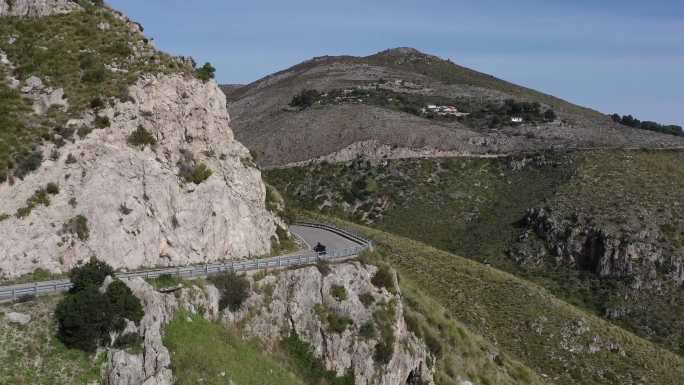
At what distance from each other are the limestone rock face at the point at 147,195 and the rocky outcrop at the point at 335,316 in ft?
14.2

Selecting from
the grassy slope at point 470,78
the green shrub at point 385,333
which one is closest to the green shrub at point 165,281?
the green shrub at point 385,333

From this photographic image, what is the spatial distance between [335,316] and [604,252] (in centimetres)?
4614

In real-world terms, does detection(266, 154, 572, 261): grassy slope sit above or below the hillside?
below

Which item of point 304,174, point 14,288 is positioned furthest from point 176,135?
point 304,174

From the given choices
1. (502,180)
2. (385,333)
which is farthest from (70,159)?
(502,180)

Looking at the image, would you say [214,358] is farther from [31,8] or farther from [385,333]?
[31,8]

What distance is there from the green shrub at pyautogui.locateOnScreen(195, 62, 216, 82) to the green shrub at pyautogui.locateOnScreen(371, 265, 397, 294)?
14.4m

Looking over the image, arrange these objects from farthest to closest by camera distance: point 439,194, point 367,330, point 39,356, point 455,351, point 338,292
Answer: point 439,194 → point 455,351 → point 338,292 → point 367,330 → point 39,356

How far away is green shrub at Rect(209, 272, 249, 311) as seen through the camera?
1307 inches

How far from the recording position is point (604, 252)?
Answer: 75625 mm

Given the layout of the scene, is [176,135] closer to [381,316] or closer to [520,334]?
[381,316]

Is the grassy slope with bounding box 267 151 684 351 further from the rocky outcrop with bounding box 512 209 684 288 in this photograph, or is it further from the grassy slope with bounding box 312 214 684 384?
the grassy slope with bounding box 312 214 684 384

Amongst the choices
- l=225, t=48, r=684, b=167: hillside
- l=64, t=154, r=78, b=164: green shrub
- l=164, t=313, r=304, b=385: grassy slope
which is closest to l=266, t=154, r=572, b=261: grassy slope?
l=225, t=48, r=684, b=167: hillside

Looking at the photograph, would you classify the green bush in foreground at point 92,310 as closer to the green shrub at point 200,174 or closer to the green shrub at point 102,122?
the green shrub at point 102,122
